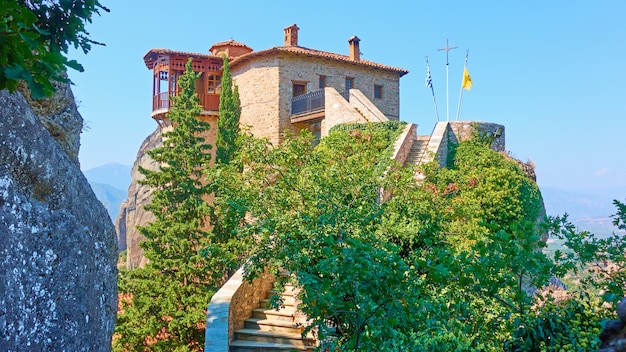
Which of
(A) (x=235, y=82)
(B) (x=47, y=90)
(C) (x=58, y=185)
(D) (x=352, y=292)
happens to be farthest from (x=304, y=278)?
(A) (x=235, y=82)

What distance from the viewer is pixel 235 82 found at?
85.3 feet

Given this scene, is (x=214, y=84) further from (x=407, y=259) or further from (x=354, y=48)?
(x=407, y=259)

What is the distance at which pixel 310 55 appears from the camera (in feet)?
78.0

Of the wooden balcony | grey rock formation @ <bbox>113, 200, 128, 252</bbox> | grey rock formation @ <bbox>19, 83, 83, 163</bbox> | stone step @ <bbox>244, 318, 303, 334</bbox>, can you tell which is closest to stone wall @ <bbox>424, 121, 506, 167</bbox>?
stone step @ <bbox>244, 318, 303, 334</bbox>

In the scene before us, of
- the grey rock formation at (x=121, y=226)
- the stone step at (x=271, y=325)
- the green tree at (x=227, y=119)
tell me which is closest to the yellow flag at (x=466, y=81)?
Answer: the green tree at (x=227, y=119)

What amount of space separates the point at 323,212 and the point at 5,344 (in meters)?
5.33

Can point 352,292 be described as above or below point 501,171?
below

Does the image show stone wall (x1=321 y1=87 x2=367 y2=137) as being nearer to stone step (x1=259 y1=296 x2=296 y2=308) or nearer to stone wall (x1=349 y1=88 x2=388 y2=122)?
stone wall (x1=349 y1=88 x2=388 y2=122)

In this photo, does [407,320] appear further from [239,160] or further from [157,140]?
[157,140]

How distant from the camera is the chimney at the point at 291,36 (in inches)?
1008

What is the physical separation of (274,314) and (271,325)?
32 centimetres

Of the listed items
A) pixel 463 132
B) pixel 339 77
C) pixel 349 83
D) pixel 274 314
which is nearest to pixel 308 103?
pixel 339 77

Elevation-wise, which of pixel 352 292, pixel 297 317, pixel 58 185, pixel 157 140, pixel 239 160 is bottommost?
pixel 297 317

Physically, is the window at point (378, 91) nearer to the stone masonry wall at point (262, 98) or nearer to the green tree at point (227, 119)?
the stone masonry wall at point (262, 98)
